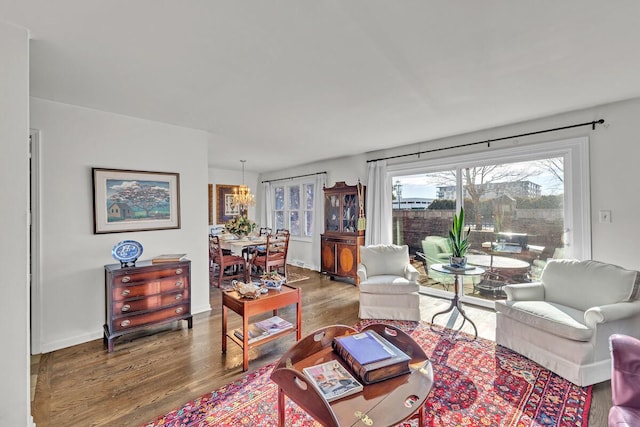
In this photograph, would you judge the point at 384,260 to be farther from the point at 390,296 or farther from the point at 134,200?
the point at 134,200

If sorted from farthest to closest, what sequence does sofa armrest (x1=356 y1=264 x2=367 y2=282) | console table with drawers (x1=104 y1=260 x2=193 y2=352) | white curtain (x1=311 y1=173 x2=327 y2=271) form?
1. white curtain (x1=311 y1=173 x2=327 y2=271)
2. sofa armrest (x1=356 y1=264 x2=367 y2=282)
3. console table with drawers (x1=104 y1=260 x2=193 y2=352)

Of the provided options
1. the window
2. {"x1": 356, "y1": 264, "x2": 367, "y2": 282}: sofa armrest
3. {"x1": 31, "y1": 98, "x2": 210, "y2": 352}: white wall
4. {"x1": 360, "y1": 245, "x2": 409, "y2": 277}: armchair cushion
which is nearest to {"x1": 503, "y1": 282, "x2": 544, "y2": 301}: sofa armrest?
{"x1": 360, "y1": 245, "x2": 409, "y2": 277}: armchair cushion

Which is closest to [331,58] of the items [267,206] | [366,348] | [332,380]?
[366,348]

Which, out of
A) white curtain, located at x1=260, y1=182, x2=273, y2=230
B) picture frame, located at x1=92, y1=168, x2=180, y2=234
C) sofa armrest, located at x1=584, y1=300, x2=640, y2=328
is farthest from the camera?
white curtain, located at x1=260, y1=182, x2=273, y2=230

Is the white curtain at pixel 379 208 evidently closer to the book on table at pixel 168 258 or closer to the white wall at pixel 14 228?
the book on table at pixel 168 258

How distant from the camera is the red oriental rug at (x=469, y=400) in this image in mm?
1774

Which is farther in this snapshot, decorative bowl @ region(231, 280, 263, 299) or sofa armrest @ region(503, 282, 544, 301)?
sofa armrest @ region(503, 282, 544, 301)

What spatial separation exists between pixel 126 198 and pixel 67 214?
0.51 metres

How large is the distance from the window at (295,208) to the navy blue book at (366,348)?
4676 millimetres

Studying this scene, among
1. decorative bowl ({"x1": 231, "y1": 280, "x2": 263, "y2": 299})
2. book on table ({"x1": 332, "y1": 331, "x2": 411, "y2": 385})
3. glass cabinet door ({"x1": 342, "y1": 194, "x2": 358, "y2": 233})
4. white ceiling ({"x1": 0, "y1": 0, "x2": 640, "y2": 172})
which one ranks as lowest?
book on table ({"x1": 332, "y1": 331, "x2": 411, "y2": 385})

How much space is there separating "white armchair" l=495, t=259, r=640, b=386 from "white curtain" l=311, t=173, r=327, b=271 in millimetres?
3869

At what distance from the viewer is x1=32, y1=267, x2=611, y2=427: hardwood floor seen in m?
1.87

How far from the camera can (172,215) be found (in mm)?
3420

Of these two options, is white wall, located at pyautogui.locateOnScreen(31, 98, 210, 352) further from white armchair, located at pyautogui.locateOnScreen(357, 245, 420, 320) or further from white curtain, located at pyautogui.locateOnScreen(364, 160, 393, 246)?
white curtain, located at pyautogui.locateOnScreen(364, 160, 393, 246)
